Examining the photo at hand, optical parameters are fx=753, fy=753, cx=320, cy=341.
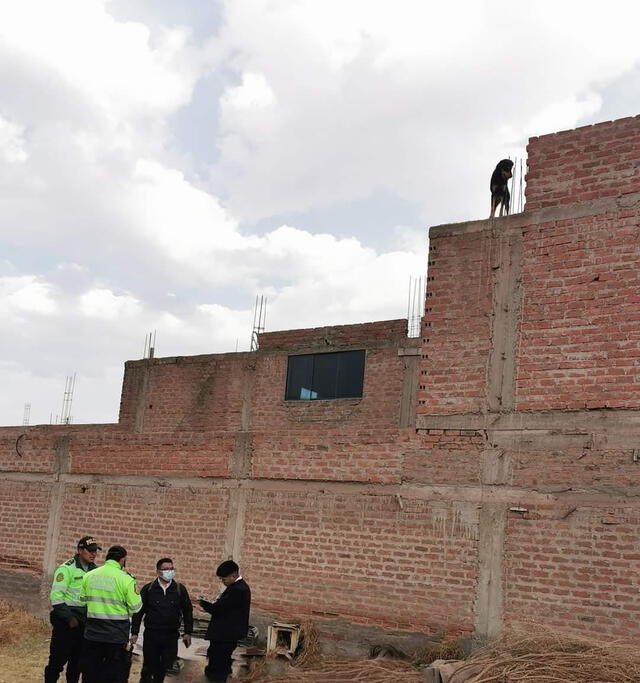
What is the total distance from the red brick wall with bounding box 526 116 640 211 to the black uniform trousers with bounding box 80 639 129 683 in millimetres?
6468

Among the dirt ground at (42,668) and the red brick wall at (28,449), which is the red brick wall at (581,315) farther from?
the red brick wall at (28,449)

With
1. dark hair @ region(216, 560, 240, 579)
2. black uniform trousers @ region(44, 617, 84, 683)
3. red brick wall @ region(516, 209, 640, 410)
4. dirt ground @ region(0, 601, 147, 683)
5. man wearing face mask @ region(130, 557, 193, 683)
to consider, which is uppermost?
red brick wall @ region(516, 209, 640, 410)

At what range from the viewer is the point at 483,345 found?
28.9ft

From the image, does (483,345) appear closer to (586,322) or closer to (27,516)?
(586,322)

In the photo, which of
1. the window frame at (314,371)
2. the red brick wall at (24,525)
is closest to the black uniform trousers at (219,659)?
the red brick wall at (24,525)

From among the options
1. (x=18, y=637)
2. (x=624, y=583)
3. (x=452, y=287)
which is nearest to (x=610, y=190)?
(x=452, y=287)

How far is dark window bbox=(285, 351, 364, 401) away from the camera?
63.8ft

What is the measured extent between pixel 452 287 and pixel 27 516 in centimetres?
823

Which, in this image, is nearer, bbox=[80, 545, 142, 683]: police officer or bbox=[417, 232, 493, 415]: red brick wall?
bbox=[80, 545, 142, 683]: police officer

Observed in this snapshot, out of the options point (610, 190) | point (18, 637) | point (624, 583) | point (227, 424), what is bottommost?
point (18, 637)

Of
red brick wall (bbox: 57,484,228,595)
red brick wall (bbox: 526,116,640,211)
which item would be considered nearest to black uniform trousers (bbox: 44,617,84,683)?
red brick wall (bbox: 57,484,228,595)

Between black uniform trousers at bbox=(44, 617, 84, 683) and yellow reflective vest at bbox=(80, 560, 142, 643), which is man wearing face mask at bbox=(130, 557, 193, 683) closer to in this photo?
yellow reflective vest at bbox=(80, 560, 142, 643)

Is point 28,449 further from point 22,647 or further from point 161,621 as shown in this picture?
point 161,621

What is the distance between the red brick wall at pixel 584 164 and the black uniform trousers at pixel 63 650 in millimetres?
6784
